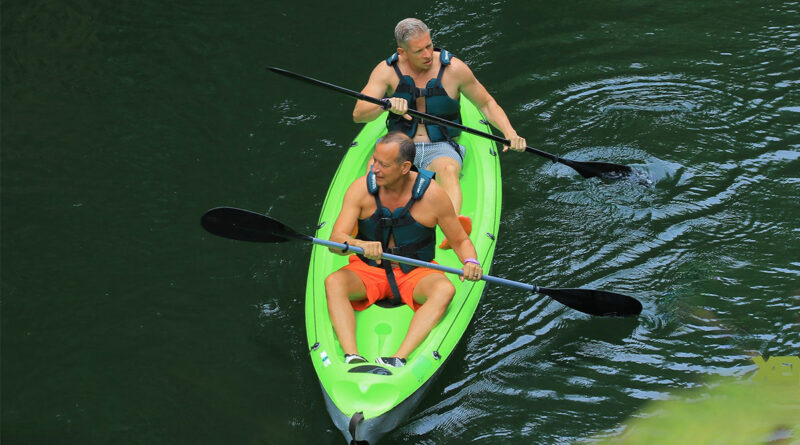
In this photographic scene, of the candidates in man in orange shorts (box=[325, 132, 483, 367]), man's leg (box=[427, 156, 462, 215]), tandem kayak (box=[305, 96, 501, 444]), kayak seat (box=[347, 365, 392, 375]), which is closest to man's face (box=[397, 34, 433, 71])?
man's leg (box=[427, 156, 462, 215])

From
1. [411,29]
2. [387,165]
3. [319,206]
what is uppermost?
[411,29]

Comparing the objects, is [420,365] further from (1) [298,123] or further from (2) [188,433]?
(1) [298,123]

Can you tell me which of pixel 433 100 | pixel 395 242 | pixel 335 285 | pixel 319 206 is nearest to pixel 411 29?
pixel 433 100

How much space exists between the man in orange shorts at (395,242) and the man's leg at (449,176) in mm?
685

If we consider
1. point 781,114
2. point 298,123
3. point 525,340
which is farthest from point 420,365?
point 781,114

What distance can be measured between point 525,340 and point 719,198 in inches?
77.8

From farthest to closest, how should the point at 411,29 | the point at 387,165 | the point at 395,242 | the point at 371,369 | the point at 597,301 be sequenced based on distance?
the point at 411,29 < the point at 597,301 < the point at 395,242 < the point at 387,165 < the point at 371,369

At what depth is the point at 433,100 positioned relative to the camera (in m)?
5.23

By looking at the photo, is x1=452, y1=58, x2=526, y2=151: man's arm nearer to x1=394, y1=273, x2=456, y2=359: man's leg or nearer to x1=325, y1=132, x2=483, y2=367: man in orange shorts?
x1=325, y1=132, x2=483, y2=367: man in orange shorts

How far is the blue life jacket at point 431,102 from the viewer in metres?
5.20

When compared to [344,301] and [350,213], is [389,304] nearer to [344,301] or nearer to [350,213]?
[344,301]

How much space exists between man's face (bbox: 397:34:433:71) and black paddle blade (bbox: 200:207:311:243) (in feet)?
4.49

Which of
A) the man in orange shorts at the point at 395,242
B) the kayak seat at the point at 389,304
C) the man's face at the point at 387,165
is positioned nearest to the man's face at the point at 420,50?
the man in orange shorts at the point at 395,242

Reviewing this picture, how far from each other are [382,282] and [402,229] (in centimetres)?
31
